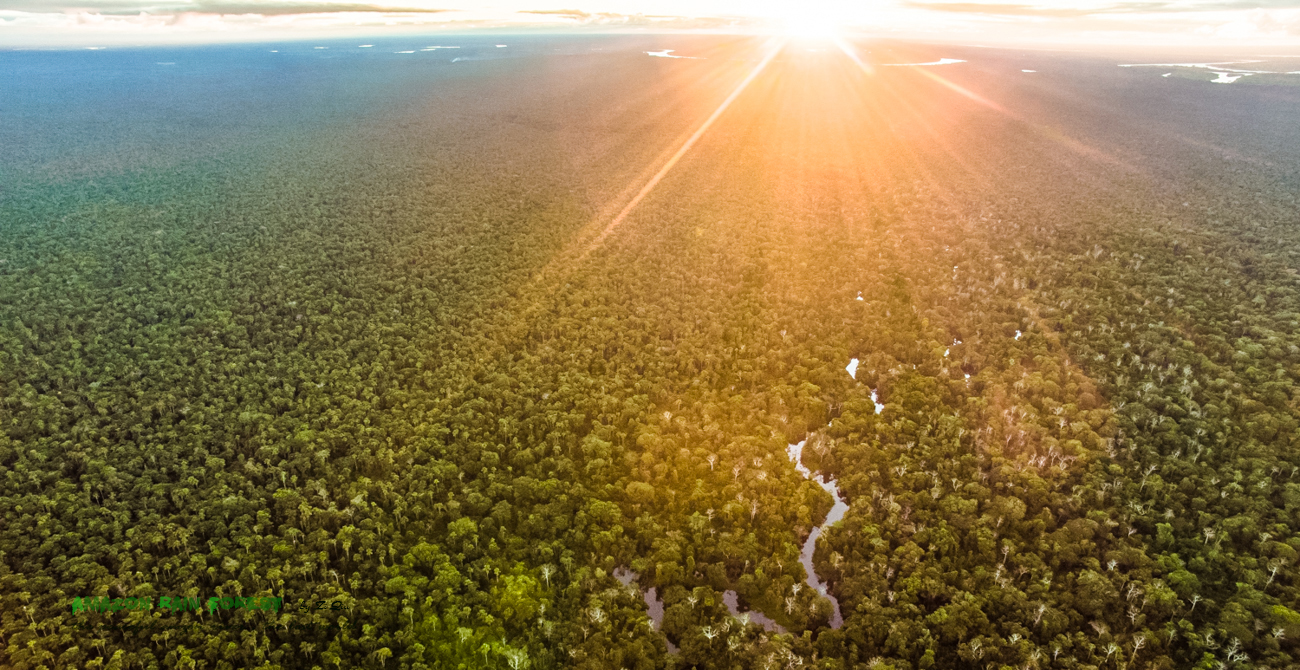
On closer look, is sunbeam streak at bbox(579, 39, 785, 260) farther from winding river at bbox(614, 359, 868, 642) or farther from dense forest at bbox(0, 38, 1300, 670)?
winding river at bbox(614, 359, 868, 642)

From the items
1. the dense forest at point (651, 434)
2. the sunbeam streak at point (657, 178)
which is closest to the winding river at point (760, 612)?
the dense forest at point (651, 434)

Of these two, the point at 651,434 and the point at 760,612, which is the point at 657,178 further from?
the point at 760,612

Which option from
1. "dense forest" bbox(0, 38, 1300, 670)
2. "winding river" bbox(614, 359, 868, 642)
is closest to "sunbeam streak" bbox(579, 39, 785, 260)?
"dense forest" bbox(0, 38, 1300, 670)

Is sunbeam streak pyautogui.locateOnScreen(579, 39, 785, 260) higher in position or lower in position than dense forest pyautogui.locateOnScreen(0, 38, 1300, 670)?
higher

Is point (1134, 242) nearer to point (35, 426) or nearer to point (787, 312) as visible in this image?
point (787, 312)

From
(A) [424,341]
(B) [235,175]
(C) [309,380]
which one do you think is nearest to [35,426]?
(C) [309,380]

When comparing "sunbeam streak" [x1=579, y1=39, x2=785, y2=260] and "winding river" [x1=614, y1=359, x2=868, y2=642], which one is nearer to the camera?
"winding river" [x1=614, y1=359, x2=868, y2=642]

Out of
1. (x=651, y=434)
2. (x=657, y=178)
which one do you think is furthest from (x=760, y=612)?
(x=657, y=178)

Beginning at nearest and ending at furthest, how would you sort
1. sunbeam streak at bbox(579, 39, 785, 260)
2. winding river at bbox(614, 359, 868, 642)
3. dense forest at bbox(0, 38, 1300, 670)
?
dense forest at bbox(0, 38, 1300, 670)
winding river at bbox(614, 359, 868, 642)
sunbeam streak at bbox(579, 39, 785, 260)

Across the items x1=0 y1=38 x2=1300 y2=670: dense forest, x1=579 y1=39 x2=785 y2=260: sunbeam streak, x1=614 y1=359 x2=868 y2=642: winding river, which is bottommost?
x1=614 y1=359 x2=868 y2=642: winding river

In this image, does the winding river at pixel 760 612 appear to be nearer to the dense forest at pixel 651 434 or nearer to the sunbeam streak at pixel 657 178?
the dense forest at pixel 651 434

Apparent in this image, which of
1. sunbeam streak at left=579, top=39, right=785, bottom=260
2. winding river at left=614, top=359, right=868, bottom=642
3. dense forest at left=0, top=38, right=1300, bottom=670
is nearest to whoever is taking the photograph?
dense forest at left=0, top=38, right=1300, bottom=670
